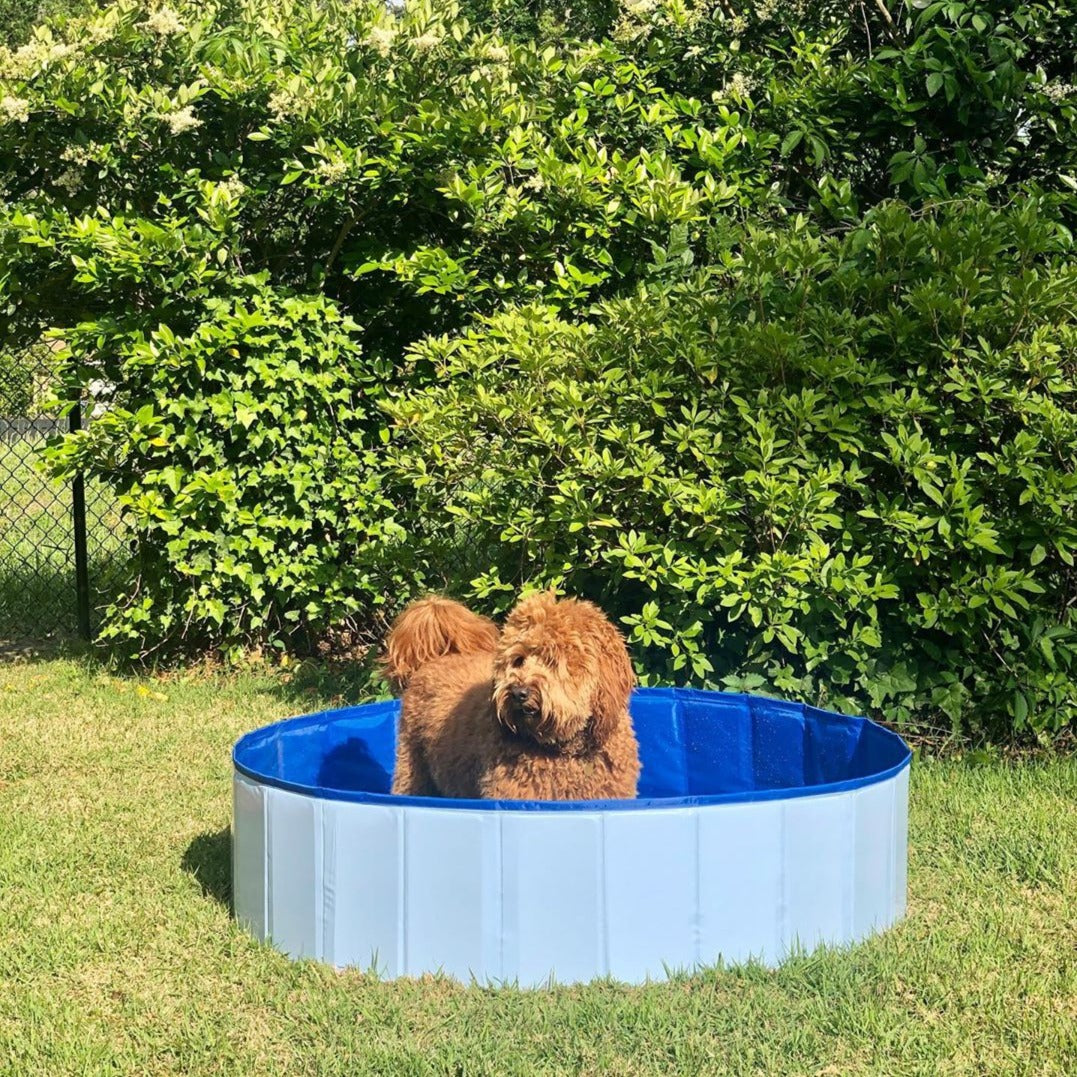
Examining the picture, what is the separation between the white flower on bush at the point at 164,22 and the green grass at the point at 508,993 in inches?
157

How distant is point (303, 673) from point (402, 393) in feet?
5.47

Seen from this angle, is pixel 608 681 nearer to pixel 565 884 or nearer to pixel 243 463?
pixel 565 884

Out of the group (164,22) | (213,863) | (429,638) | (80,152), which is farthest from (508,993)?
(164,22)

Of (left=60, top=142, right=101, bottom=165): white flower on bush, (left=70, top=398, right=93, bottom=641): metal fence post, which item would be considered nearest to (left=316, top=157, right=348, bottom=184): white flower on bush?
(left=60, top=142, right=101, bottom=165): white flower on bush

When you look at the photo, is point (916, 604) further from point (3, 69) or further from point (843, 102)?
point (3, 69)

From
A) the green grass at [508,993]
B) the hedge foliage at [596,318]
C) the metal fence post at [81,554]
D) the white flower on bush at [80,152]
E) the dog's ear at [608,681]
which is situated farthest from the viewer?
the metal fence post at [81,554]

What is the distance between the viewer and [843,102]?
6891mm

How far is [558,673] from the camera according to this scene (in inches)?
151

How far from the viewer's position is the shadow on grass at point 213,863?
14.4ft

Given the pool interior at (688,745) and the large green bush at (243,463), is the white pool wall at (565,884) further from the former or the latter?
the large green bush at (243,463)

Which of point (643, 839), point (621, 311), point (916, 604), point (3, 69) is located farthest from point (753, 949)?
point (3, 69)

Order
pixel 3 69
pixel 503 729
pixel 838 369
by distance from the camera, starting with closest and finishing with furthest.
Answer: pixel 503 729 → pixel 838 369 → pixel 3 69

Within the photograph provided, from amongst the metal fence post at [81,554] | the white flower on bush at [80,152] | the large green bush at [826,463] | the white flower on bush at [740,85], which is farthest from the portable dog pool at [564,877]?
the metal fence post at [81,554]

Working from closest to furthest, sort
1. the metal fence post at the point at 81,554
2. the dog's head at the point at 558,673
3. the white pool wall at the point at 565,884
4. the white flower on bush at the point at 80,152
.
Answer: the white pool wall at the point at 565,884, the dog's head at the point at 558,673, the white flower on bush at the point at 80,152, the metal fence post at the point at 81,554
